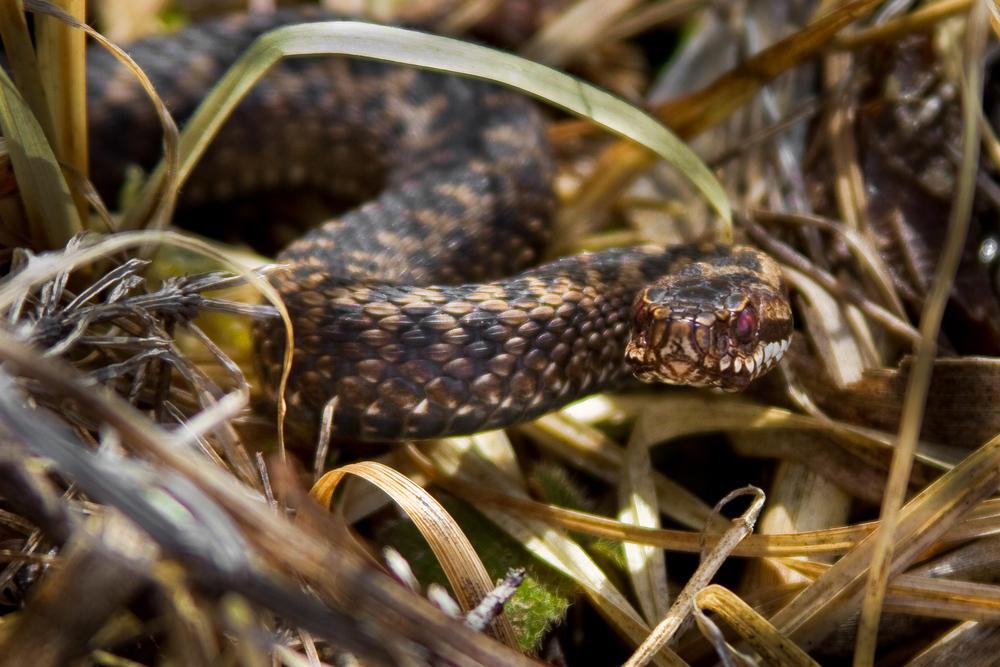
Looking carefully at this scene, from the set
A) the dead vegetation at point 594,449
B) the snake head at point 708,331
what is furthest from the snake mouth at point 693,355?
the dead vegetation at point 594,449

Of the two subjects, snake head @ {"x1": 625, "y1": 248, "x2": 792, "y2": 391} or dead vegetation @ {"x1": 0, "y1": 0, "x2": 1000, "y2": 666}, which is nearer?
dead vegetation @ {"x1": 0, "y1": 0, "x2": 1000, "y2": 666}

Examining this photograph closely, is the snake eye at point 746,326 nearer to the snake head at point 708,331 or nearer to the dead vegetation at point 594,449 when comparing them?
the snake head at point 708,331

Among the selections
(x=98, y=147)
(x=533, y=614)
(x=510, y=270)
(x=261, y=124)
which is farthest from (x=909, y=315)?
(x=98, y=147)

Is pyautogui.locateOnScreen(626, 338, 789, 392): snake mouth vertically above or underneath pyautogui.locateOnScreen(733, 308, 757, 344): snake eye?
underneath

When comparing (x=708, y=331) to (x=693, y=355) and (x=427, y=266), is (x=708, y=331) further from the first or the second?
(x=427, y=266)

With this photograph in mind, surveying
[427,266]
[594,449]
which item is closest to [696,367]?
[594,449]

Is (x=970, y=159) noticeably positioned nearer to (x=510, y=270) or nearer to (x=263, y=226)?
(x=510, y=270)

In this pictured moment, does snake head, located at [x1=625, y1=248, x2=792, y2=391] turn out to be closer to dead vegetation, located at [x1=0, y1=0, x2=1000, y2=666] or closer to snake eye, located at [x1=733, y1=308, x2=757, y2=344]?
snake eye, located at [x1=733, y1=308, x2=757, y2=344]

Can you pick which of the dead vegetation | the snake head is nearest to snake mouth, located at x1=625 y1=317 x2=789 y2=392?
the snake head
